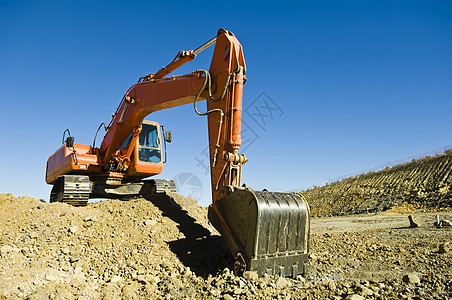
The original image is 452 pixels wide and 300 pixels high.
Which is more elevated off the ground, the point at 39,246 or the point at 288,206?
the point at 288,206

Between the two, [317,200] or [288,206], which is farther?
[317,200]

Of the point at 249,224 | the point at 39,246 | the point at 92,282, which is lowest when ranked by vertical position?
the point at 92,282

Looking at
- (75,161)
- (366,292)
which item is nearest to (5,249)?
(75,161)

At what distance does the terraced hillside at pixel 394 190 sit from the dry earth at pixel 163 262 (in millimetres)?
13050

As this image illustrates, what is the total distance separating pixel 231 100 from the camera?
18.8ft

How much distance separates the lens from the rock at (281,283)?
13.9ft

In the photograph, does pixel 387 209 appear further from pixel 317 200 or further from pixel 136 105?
pixel 136 105

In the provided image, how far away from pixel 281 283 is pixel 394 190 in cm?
2003

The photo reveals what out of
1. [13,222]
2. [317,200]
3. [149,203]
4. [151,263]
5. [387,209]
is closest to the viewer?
[151,263]

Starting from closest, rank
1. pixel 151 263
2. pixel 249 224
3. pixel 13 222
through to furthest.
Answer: pixel 249 224 < pixel 151 263 < pixel 13 222

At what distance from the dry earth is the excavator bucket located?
0.71ft

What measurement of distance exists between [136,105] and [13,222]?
3.69 metres

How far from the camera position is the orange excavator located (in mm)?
4656

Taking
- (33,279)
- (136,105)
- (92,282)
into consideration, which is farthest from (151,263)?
(136,105)
